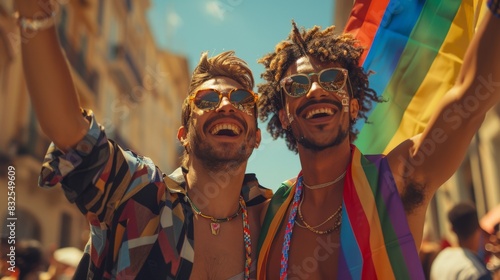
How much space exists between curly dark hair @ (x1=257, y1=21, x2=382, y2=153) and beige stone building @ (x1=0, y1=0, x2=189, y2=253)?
866mm

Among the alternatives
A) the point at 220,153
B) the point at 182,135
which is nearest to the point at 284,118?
the point at 220,153

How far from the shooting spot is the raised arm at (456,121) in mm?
2291

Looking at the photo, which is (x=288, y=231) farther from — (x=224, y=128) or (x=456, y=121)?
(x=456, y=121)

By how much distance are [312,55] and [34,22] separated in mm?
1967

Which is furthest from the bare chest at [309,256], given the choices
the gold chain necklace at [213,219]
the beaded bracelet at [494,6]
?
the beaded bracelet at [494,6]

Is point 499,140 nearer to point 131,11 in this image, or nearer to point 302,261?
point 302,261

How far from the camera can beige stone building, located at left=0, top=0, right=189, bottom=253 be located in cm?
1344

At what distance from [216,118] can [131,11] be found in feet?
86.8

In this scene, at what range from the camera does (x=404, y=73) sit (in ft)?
11.9

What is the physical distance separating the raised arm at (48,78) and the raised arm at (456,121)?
1.74 m

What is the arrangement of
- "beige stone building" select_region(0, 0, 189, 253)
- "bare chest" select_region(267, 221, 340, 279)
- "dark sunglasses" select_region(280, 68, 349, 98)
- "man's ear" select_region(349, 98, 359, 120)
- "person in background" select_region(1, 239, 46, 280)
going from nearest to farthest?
"bare chest" select_region(267, 221, 340, 279) < "dark sunglasses" select_region(280, 68, 349, 98) < "man's ear" select_region(349, 98, 359, 120) < "person in background" select_region(1, 239, 46, 280) < "beige stone building" select_region(0, 0, 189, 253)

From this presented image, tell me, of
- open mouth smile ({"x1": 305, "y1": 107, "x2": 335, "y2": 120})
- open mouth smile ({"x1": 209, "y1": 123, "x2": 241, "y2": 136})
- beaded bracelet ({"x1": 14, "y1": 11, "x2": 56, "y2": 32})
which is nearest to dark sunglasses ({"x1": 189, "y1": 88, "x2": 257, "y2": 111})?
open mouth smile ({"x1": 209, "y1": 123, "x2": 241, "y2": 136})

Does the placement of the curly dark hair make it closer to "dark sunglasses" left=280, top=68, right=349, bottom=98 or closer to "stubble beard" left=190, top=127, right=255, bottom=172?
"dark sunglasses" left=280, top=68, right=349, bottom=98

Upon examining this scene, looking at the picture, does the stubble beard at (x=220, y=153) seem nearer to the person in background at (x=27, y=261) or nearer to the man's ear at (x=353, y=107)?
the man's ear at (x=353, y=107)
